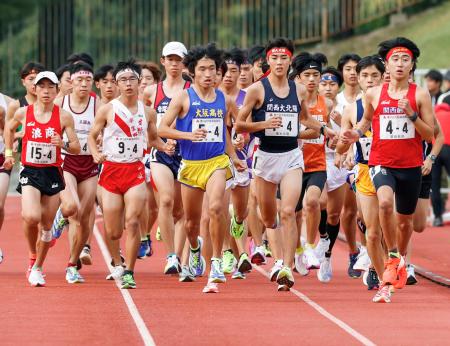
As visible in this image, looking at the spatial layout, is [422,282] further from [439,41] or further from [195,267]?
[439,41]

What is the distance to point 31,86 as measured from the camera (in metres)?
17.6

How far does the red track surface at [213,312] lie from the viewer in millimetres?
12023

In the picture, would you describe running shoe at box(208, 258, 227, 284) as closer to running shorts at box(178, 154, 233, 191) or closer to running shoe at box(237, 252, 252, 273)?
running shorts at box(178, 154, 233, 191)

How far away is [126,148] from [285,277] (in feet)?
6.42

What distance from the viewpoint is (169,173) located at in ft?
54.6

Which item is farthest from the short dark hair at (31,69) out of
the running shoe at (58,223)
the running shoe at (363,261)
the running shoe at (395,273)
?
the running shoe at (395,273)

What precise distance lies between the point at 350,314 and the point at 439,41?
20482 mm

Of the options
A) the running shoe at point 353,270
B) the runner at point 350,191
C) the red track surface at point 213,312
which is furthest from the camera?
the runner at point 350,191

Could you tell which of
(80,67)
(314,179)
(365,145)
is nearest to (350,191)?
(314,179)

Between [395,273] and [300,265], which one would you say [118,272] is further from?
[395,273]

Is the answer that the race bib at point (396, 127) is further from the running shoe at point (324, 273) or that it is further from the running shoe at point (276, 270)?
the running shoe at point (324, 273)

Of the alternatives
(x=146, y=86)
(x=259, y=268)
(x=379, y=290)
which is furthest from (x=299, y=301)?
(x=146, y=86)

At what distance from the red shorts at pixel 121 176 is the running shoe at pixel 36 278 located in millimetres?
1074

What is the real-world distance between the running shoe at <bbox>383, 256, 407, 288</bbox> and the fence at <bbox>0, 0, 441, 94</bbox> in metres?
19.7
